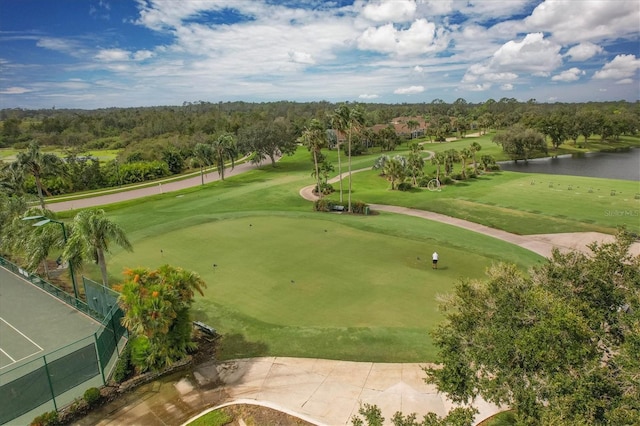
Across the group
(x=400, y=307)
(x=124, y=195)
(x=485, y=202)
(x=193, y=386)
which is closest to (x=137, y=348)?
(x=193, y=386)

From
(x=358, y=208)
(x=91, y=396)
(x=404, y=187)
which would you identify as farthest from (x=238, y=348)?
(x=404, y=187)

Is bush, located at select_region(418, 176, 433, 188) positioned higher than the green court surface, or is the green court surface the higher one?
bush, located at select_region(418, 176, 433, 188)

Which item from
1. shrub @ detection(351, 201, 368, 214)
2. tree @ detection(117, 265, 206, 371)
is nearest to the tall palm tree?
tree @ detection(117, 265, 206, 371)

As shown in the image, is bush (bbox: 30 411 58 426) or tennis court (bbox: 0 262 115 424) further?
tennis court (bbox: 0 262 115 424)

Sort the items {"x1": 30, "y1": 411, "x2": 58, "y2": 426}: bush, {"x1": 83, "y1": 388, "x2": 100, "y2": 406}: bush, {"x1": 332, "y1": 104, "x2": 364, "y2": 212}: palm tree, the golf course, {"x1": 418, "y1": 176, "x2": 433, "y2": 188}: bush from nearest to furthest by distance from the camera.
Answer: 1. {"x1": 30, "y1": 411, "x2": 58, "y2": 426}: bush
2. {"x1": 83, "y1": 388, "x2": 100, "y2": 406}: bush
3. the golf course
4. {"x1": 332, "y1": 104, "x2": 364, "y2": 212}: palm tree
5. {"x1": 418, "y1": 176, "x2": 433, "y2": 188}: bush

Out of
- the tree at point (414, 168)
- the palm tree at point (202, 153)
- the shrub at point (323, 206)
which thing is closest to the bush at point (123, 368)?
the shrub at point (323, 206)

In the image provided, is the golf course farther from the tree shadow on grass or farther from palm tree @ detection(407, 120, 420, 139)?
palm tree @ detection(407, 120, 420, 139)

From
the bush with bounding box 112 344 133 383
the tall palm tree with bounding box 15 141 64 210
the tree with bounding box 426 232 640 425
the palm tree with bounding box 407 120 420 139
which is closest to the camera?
the tree with bounding box 426 232 640 425
